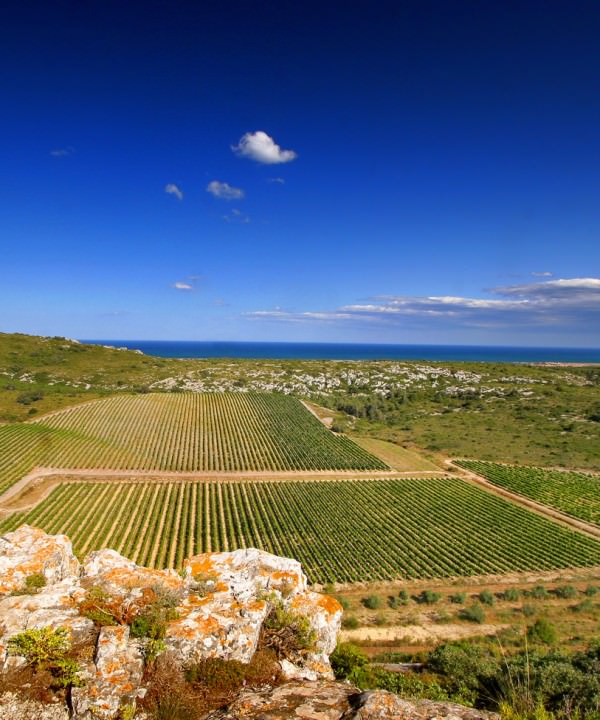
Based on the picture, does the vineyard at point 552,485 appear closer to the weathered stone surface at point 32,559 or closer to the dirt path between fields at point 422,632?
the dirt path between fields at point 422,632

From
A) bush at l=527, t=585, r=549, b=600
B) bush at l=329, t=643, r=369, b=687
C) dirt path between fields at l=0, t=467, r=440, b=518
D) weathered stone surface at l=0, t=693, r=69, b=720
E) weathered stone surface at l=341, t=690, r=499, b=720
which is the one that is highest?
weathered stone surface at l=341, t=690, r=499, b=720

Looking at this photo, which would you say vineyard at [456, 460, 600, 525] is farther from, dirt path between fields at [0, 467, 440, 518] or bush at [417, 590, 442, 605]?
bush at [417, 590, 442, 605]

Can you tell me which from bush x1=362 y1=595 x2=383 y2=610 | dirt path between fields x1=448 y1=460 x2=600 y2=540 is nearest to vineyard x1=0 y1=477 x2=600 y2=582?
dirt path between fields x1=448 y1=460 x2=600 y2=540

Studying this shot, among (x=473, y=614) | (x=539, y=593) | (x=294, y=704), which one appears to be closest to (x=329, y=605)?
(x=294, y=704)

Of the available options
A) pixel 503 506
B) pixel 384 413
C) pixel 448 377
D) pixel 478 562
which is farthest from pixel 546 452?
pixel 448 377

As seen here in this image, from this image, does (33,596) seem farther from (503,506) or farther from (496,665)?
(503,506)
